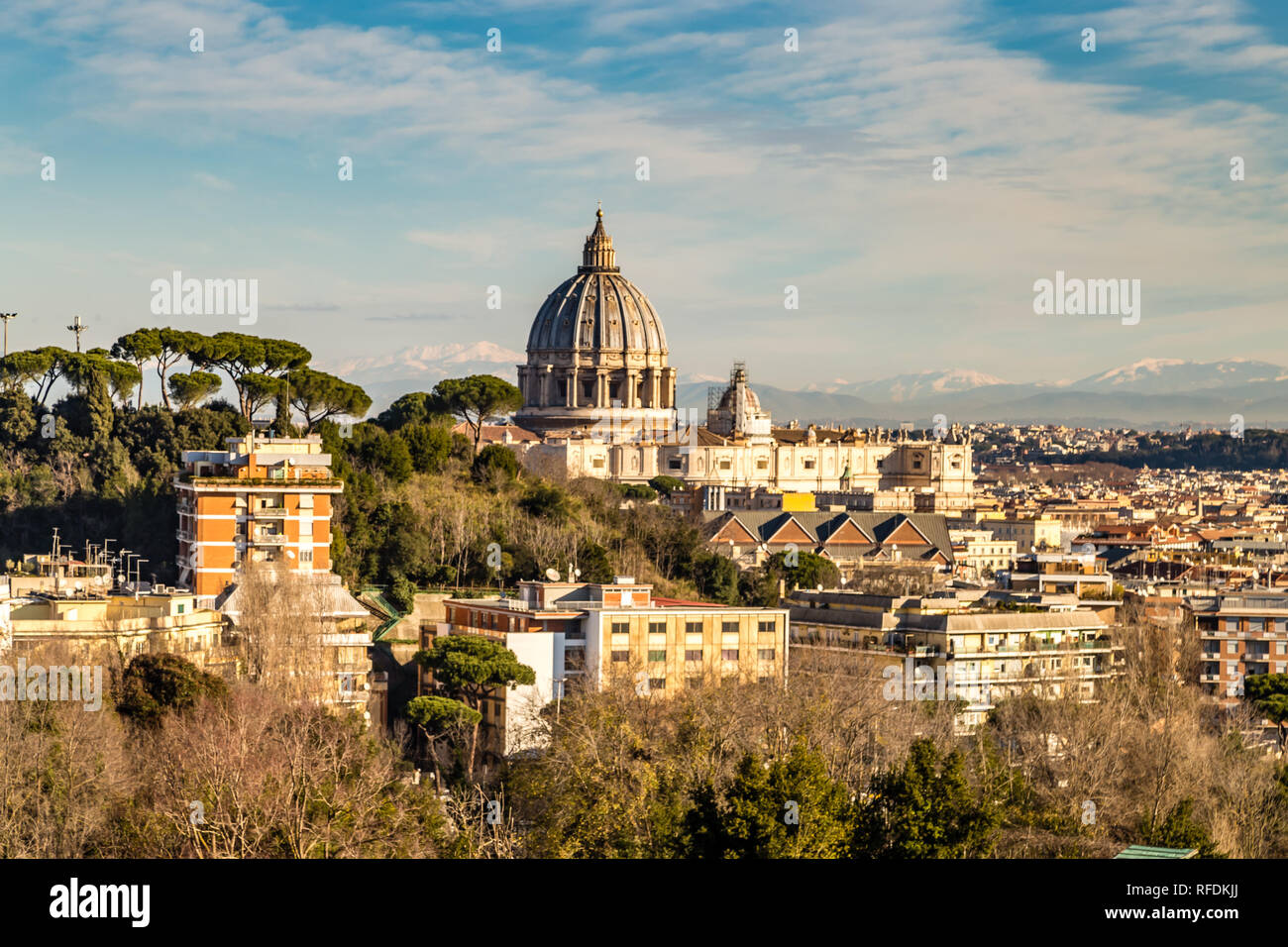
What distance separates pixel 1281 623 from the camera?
41.3 metres

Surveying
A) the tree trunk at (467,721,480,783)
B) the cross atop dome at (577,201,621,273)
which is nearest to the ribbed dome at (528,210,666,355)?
the cross atop dome at (577,201,621,273)

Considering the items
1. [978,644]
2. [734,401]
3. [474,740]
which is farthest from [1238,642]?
[734,401]

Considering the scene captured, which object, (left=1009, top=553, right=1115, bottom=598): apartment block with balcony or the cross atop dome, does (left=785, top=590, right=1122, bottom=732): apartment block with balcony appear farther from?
the cross atop dome

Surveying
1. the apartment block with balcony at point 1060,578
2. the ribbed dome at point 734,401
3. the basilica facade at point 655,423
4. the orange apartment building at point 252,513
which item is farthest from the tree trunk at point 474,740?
A: the ribbed dome at point 734,401

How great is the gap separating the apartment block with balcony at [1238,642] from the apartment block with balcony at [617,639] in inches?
392

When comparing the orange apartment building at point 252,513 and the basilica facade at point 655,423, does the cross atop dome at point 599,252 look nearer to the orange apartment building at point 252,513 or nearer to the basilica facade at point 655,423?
the basilica facade at point 655,423

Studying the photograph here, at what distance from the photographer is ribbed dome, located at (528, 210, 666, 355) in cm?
10706

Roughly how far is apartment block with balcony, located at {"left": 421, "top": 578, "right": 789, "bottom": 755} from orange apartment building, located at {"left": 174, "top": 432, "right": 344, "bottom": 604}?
10.1 feet

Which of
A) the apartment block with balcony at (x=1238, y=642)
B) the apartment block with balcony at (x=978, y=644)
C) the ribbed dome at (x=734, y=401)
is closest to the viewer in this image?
the apartment block with balcony at (x=978, y=644)

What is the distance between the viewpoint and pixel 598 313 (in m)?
107

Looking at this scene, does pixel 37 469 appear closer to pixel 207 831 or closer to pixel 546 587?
pixel 546 587

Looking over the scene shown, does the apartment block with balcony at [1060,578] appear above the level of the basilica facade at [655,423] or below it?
below

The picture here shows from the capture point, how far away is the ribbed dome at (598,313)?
351 feet

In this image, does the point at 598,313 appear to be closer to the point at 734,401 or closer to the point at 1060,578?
the point at 734,401
